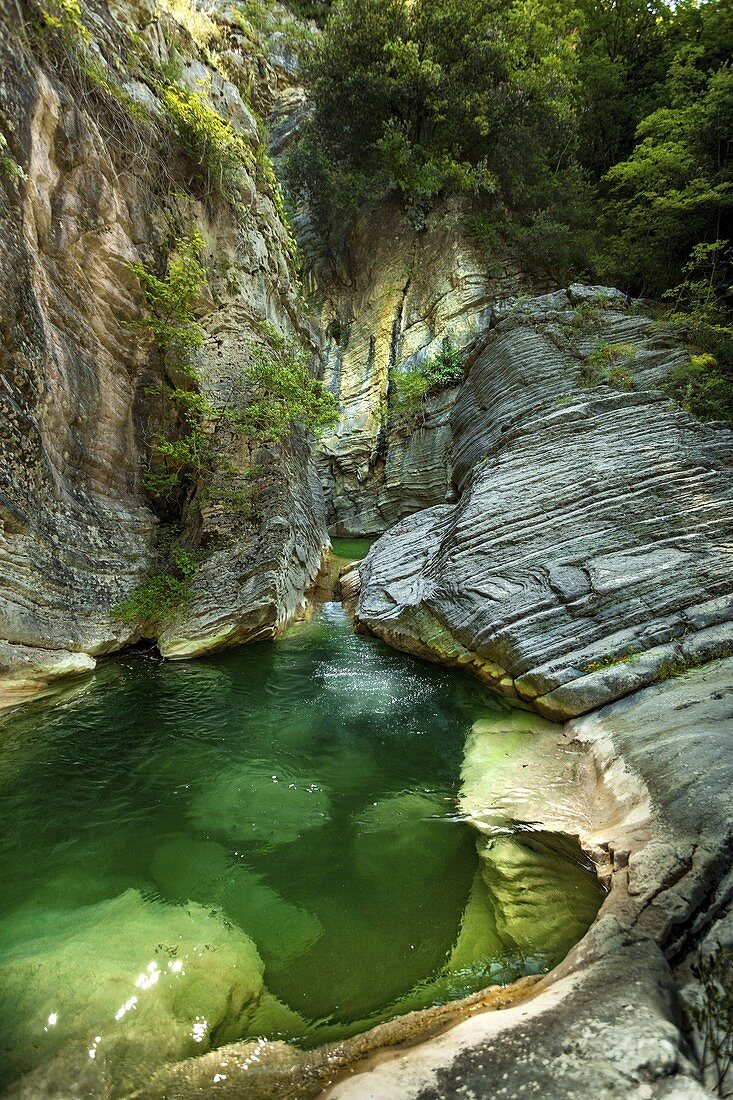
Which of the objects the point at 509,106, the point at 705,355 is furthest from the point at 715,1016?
the point at 509,106

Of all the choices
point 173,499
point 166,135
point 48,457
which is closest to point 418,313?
point 166,135

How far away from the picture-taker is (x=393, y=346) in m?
18.4

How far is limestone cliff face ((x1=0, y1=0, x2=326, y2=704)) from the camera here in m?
5.75

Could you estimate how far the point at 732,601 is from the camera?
4.93m

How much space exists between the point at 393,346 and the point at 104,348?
12996mm

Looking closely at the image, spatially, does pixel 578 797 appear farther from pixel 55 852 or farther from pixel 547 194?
pixel 547 194

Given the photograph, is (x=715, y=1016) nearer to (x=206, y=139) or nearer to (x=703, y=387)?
(x=703, y=387)

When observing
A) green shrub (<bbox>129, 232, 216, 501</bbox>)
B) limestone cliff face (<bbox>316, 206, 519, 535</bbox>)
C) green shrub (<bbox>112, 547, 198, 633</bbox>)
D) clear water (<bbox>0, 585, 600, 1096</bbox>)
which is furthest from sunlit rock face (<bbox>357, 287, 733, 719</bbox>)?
limestone cliff face (<bbox>316, 206, 519, 535</bbox>)

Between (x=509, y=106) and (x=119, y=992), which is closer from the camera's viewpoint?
(x=119, y=992)

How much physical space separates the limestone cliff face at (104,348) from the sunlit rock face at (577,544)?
2.84 metres

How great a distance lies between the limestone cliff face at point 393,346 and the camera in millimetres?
16062

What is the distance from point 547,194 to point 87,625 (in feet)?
63.8

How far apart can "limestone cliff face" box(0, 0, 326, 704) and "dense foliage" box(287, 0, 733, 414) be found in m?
8.96

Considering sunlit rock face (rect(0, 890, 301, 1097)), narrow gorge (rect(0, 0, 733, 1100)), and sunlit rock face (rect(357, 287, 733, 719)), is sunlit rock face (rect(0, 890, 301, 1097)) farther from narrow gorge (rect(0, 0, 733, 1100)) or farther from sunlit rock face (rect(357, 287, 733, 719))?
sunlit rock face (rect(357, 287, 733, 719))
